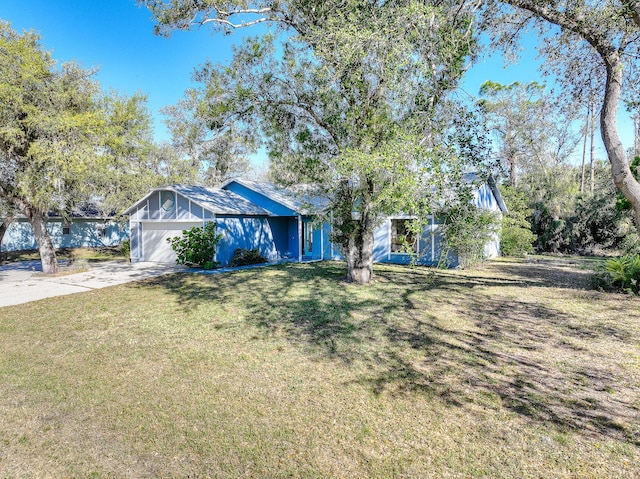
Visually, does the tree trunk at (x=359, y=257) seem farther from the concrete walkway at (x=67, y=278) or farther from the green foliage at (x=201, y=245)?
the green foliage at (x=201, y=245)

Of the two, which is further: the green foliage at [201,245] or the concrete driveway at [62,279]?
the green foliage at [201,245]

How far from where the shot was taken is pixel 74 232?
2442 cm

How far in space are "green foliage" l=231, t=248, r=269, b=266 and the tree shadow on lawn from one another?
4.23 metres

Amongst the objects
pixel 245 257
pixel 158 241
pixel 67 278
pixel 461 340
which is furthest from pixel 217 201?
pixel 461 340

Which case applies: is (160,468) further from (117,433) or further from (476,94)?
(476,94)

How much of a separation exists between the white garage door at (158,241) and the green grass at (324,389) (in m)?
8.24

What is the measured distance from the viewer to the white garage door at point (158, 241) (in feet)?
54.3

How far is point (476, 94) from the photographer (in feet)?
27.0

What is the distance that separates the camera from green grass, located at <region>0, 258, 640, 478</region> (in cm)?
305

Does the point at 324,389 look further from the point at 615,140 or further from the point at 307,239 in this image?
the point at 307,239

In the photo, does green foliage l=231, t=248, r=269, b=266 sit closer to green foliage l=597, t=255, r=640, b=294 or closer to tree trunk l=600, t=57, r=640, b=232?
green foliage l=597, t=255, r=640, b=294

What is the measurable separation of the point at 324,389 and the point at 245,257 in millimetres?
11724

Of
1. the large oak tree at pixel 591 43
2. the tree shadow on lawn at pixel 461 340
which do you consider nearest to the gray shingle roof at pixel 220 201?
the tree shadow on lawn at pixel 461 340

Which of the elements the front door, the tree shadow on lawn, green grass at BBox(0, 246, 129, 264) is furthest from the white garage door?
the tree shadow on lawn
